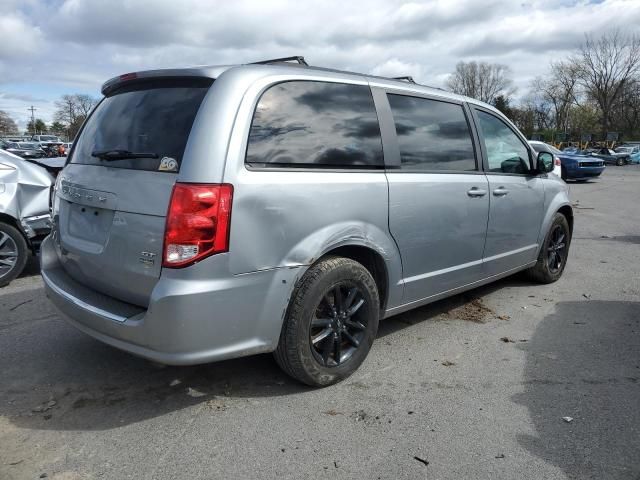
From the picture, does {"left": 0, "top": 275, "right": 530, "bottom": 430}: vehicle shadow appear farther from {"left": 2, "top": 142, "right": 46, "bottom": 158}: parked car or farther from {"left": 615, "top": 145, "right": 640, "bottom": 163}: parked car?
{"left": 615, "top": 145, "right": 640, "bottom": 163}: parked car

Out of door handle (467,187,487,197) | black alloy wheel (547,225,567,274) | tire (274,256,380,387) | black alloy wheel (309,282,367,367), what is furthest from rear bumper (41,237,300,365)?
black alloy wheel (547,225,567,274)

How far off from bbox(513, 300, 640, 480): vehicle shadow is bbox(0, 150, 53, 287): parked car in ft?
16.4

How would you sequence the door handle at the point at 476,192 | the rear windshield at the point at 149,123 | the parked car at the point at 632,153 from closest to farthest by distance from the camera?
the rear windshield at the point at 149,123 → the door handle at the point at 476,192 → the parked car at the point at 632,153

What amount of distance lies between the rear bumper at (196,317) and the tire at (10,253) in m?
3.08

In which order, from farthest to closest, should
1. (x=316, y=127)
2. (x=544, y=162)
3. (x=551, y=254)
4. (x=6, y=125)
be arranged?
(x=6, y=125) → (x=551, y=254) → (x=544, y=162) → (x=316, y=127)

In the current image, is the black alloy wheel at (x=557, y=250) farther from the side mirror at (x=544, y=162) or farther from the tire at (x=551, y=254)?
the side mirror at (x=544, y=162)

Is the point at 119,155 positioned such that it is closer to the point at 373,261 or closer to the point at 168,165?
the point at 168,165

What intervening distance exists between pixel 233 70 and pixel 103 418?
6.70 feet

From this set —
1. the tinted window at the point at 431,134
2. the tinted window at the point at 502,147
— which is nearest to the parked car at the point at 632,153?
the tinted window at the point at 502,147

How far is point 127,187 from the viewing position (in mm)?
2836

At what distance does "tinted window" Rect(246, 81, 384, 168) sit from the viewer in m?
2.89

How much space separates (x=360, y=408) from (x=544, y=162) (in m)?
3.25

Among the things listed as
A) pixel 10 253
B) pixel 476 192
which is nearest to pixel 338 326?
pixel 476 192

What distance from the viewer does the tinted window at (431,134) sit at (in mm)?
3695
